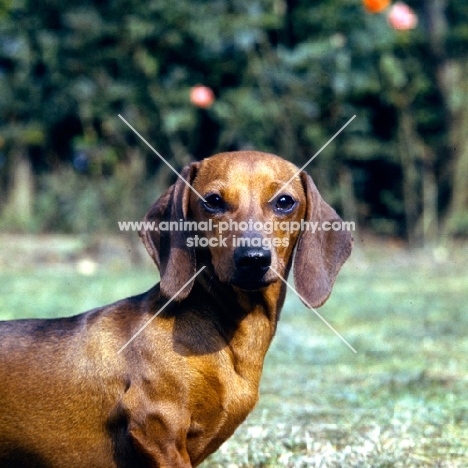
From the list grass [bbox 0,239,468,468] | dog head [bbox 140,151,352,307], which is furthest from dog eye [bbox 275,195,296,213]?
grass [bbox 0,239,468,468]

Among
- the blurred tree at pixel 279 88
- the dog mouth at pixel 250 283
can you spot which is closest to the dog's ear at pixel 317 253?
the dog mouth at pixel 250 283

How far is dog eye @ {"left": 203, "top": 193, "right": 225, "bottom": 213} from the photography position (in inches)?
123

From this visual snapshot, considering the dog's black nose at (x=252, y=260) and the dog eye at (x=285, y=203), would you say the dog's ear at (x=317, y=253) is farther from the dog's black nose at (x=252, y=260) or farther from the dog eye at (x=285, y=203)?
the dog's black nose at (x=252, y=260)

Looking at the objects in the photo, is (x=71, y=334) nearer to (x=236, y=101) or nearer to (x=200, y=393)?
(x=200, y=393)

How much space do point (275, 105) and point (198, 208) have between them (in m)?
9.22

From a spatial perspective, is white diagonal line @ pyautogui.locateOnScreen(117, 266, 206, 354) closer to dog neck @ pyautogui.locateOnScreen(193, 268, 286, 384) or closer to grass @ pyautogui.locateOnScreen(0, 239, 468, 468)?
dog neck @ pyautogui.locateOnScreen(193, 268, 286, 384)

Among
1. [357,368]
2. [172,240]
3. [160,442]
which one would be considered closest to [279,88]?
[357,368]

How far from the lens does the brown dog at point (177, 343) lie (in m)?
2.85

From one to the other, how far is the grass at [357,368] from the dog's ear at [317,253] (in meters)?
0.73

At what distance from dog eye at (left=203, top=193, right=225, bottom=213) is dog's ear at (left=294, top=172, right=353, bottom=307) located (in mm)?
347

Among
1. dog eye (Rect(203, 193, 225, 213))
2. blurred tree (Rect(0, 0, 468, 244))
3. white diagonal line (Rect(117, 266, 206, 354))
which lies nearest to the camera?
white diagonal line (Rect(117, 266, 206, 354))

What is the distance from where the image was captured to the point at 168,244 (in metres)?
3.17

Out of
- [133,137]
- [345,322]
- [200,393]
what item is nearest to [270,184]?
[200,393]

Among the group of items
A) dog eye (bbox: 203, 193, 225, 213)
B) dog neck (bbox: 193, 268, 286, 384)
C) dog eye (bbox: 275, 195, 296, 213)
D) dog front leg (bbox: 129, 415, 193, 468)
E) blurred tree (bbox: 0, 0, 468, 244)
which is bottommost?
blurred tree (bbox: 0, 0, 468, 244)
